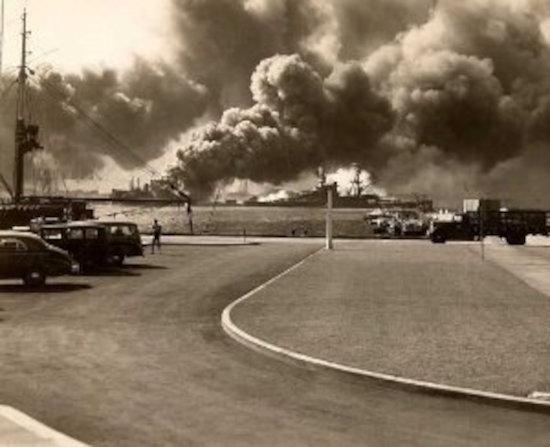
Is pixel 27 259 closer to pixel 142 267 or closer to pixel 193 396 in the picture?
pixel 142 267

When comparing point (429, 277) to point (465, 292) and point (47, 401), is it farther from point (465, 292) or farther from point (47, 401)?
point (47, 401)

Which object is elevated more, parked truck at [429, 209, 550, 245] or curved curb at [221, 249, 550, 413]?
parked truck at [429, 209, 550, 245]

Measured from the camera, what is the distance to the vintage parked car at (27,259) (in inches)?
981

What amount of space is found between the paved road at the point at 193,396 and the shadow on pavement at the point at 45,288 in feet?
16.2

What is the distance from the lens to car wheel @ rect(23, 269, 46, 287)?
82.3 feet

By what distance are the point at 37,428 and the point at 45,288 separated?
1636cm

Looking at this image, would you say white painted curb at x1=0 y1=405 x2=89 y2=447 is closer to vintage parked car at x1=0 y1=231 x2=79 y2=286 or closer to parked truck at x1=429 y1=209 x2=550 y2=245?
vintage parked car at x1=0 y1=231 x2=79 y2=286

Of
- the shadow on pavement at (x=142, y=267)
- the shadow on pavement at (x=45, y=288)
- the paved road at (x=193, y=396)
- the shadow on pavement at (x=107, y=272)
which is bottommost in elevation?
the paved road at (x=193, y=396)

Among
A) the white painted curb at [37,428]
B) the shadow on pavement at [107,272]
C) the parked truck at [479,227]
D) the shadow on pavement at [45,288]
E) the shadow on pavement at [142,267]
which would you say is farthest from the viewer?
the parked truck at [479,227]

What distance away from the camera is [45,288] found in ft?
82.5

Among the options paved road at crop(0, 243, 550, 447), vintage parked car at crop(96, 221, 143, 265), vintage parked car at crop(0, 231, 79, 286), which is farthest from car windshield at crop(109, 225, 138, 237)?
paved road at crop(0, 243, 550, 447)

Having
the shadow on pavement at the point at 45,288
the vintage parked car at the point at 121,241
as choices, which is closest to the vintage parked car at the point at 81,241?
the vintage parked car at the point at 121,241

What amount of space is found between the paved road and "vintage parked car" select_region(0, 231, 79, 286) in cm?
578

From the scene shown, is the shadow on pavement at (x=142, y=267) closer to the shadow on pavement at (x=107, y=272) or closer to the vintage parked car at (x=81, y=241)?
the shadow on pavement at (x=107, y=272)
